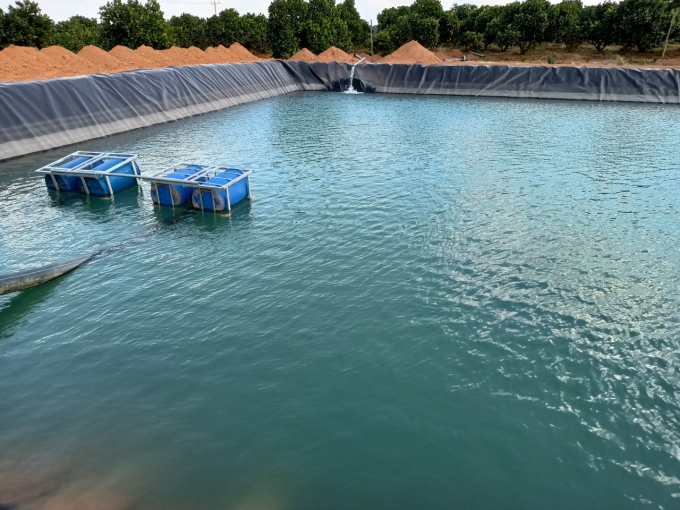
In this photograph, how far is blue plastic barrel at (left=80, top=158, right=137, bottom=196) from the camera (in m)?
23.7

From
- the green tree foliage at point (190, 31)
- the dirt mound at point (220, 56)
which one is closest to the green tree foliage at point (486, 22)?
the dirt mound at point (220, 56)

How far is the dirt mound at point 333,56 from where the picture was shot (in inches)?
2702

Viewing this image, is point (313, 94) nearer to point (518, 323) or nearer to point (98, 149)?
point (98, 149)

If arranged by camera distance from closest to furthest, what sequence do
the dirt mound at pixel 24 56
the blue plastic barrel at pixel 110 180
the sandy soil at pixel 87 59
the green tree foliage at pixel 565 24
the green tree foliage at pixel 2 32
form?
the blue plastic barrel at pixel 110 180
the sandy soil at pixel 87 59
the dirt mound at pixel 24 56
the green tree foliage at pixel 2 32
the green tree foliage at pixel 565 24

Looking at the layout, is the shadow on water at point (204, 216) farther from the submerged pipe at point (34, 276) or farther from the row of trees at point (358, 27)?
the row of trees at point (358, 27)

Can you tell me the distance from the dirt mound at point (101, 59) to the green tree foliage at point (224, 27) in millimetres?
35276

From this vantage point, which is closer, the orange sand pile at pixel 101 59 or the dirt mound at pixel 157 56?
the orange sand pile at pixel 101 59

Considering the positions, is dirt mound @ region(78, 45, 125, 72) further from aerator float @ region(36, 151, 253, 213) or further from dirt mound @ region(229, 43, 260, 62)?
aerator float @ region(36, 151, 253, 213)

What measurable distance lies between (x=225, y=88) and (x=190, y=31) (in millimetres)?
51537

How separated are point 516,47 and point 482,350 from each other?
8087 cm

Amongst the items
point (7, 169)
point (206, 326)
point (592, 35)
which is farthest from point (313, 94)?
point (206, 326)

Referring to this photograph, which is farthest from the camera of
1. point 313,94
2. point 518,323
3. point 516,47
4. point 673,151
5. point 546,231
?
point 516,47

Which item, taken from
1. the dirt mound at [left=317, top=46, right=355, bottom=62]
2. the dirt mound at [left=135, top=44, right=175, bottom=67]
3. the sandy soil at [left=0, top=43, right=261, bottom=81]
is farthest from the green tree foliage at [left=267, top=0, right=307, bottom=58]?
the dirt mound at [left=135, top=44, right=175, bottom=67]

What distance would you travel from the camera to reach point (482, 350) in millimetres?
12250
